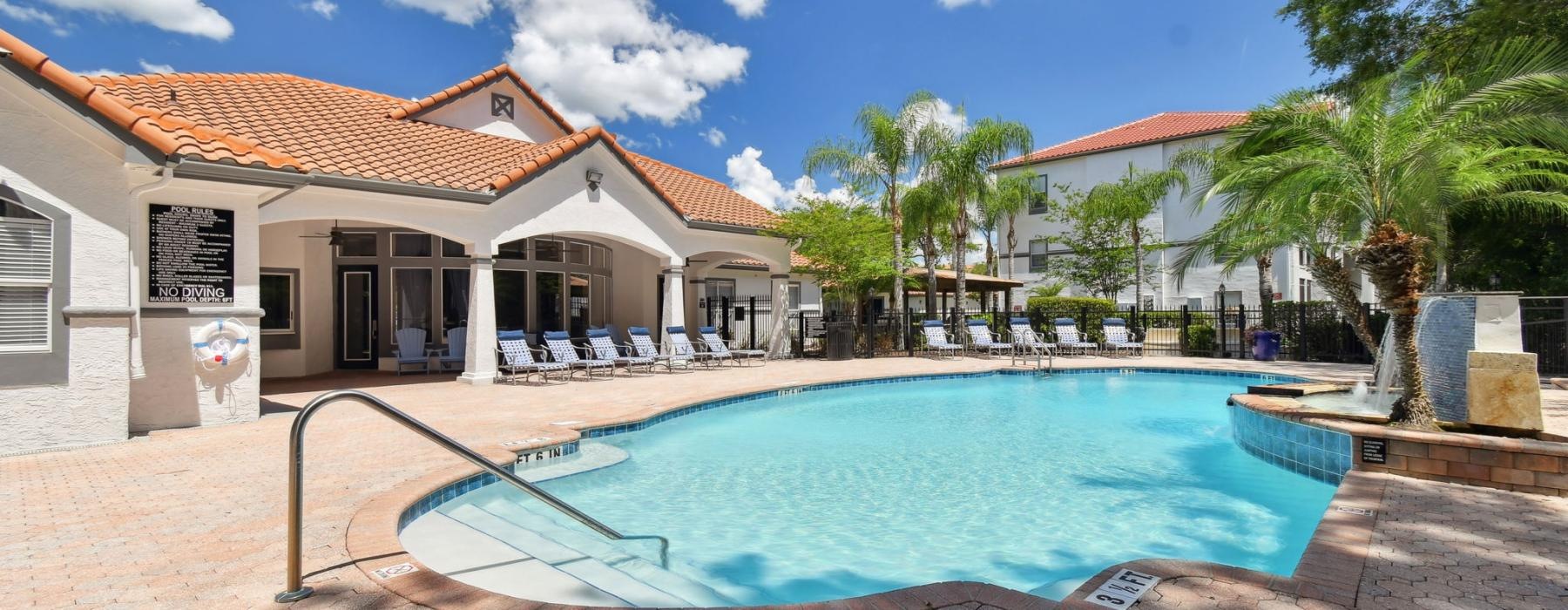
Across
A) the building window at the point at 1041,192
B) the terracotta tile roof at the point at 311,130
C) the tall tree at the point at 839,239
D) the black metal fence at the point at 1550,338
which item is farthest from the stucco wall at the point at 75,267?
the building window at the point at 1041,192

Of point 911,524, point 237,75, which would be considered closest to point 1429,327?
point 911,524

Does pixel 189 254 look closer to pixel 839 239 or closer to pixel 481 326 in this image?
pixel 481 326

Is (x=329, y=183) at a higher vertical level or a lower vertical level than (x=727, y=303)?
higher

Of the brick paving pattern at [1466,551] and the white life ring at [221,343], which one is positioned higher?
the white life ring at [221,343]

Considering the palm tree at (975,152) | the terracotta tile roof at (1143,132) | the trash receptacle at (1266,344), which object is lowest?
the trash receptacle at (1266,344)

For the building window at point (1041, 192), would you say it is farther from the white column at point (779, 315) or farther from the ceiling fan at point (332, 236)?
the ceiling fan at point (332, 236)

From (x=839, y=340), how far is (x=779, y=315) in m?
1.78

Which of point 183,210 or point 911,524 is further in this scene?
point 183,210

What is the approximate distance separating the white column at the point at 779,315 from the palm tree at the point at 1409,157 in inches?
472

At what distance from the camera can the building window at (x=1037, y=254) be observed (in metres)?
35.9

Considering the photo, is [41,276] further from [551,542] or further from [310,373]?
[310,373]

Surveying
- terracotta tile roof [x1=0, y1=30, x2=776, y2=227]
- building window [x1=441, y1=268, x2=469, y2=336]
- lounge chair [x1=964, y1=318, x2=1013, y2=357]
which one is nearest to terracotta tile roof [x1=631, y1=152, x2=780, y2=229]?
terracotta tile roof [x1=0, y1=30, x2=776, y2=227]

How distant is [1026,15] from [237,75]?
664 inches

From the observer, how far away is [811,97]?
2730 centimetres
